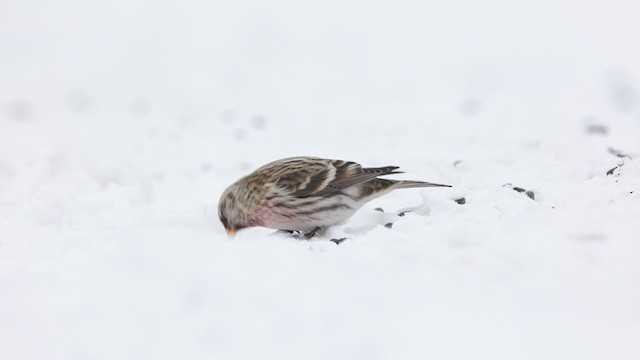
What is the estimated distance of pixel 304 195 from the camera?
159 inches

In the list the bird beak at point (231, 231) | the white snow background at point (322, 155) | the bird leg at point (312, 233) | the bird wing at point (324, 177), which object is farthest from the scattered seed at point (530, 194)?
the bird beak at point (231, 231)

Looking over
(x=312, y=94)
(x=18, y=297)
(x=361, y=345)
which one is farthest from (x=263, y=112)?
(x=361, y=345)

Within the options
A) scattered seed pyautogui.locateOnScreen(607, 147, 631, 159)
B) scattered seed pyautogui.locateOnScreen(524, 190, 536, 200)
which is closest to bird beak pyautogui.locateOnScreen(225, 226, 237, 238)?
scattered seed pyautogui.locateOnScreen(524, 190, 536, 200)

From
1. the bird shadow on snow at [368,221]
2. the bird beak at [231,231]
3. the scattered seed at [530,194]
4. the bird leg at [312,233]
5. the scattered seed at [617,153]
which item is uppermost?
the scattered seed at [617,153]

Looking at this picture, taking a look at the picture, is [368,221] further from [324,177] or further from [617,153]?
[617,153]

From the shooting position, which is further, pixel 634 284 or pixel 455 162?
pixel 455 162

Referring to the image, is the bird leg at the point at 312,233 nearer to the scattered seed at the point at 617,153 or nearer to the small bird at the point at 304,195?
the small bird at the point at 304,195

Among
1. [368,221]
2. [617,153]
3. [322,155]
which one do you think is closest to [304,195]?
[368,221]

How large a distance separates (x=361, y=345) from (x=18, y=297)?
1295 mm

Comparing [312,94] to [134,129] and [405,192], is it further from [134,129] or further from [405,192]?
[405,192]

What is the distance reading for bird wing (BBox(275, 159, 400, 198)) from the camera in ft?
13.3

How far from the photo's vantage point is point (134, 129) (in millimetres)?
7535

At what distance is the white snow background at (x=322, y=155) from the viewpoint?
2.52m

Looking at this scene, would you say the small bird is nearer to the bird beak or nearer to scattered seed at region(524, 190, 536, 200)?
the bird beak
